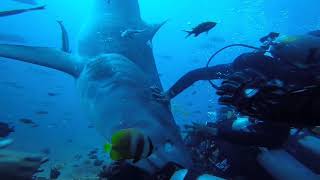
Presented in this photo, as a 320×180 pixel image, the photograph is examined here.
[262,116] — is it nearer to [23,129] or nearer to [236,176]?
[236,176]

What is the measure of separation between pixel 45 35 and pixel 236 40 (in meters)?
62.2

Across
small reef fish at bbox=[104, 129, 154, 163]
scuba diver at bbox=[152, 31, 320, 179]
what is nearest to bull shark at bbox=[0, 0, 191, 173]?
scuba diver at bbox=[152, 31, 320, 179]

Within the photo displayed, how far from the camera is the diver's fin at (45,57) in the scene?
6.48 meters

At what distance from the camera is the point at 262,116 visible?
304 centimetres

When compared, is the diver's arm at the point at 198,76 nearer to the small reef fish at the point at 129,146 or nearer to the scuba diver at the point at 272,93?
the scuba diver at the point at 272,93

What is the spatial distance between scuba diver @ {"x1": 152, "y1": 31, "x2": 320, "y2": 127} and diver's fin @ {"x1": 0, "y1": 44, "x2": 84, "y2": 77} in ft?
11.4

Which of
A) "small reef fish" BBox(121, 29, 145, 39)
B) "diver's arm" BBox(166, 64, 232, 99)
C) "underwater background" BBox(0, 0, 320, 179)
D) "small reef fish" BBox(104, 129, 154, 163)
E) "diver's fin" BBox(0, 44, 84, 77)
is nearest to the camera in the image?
"small reef fish" BBox(104, 129, 154, 163)

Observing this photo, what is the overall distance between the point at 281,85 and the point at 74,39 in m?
58.4

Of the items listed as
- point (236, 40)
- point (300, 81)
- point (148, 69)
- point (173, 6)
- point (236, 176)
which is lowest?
point (236, 40)

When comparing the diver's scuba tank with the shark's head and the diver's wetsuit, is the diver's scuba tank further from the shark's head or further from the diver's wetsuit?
the shark's head

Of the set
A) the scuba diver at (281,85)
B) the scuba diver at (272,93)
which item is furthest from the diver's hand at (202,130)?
the scuba diver at (281,85)

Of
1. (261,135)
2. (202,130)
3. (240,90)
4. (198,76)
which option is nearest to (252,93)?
(240,90)

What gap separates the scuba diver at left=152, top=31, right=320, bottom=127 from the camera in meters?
2.82

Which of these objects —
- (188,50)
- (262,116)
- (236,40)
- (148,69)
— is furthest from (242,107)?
(188,50)
